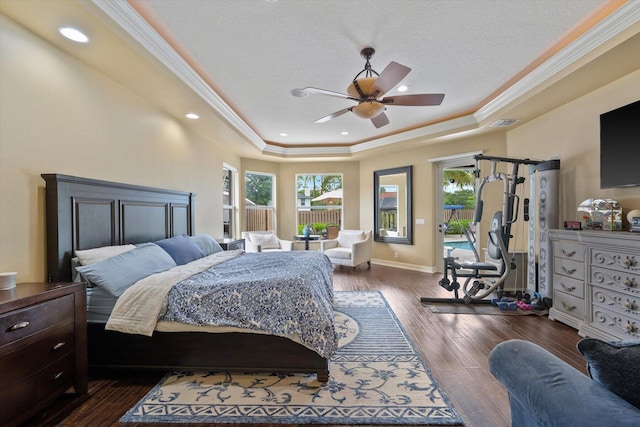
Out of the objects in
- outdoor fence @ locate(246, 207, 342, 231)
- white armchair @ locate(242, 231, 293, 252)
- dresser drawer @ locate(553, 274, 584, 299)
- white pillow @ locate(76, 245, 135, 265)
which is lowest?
dresser drawer @ locate(553, 274, 584, 299)

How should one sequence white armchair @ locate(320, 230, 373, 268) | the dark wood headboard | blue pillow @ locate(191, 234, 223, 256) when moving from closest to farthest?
the dark wood headboard
blue pillow @ locate(191, 234, 223, 256)
white armchair @ locate(320, 230, 373, 268)

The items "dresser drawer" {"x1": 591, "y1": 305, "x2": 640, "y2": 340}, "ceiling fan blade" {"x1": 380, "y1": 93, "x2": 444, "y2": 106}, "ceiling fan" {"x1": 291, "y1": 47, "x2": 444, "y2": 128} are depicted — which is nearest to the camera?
"dresser drawer" {"x1": 591, "y1": 305, "x2": 640, "y2": 340}

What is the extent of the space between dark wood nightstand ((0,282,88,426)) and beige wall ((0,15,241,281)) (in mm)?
547

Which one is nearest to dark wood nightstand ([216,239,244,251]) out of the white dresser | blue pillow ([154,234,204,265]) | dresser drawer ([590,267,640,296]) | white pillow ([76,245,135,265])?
blue pillow ([154,234,204,265])

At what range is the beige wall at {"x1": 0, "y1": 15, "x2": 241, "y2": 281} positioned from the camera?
80.9 inches

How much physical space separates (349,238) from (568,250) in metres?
4.02

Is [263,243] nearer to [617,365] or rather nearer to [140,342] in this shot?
[140,342]

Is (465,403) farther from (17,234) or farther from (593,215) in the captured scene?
(17,234)

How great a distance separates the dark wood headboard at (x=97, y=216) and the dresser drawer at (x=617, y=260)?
4.63m

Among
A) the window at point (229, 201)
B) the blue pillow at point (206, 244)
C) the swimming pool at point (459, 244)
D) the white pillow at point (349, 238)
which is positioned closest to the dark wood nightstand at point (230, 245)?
the blue pillow at point (206, 244)

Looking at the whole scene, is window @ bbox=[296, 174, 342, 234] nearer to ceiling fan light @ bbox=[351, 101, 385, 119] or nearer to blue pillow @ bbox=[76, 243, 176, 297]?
ceiling fan light @ bbox=[351, 101, 385, 119]

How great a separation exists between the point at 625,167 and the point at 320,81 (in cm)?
324

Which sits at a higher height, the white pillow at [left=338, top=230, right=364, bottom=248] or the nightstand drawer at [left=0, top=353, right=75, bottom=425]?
the white pillow at [left=338, top=230, right=364, bottom=248]

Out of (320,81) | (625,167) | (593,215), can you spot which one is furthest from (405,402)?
(320,81)
